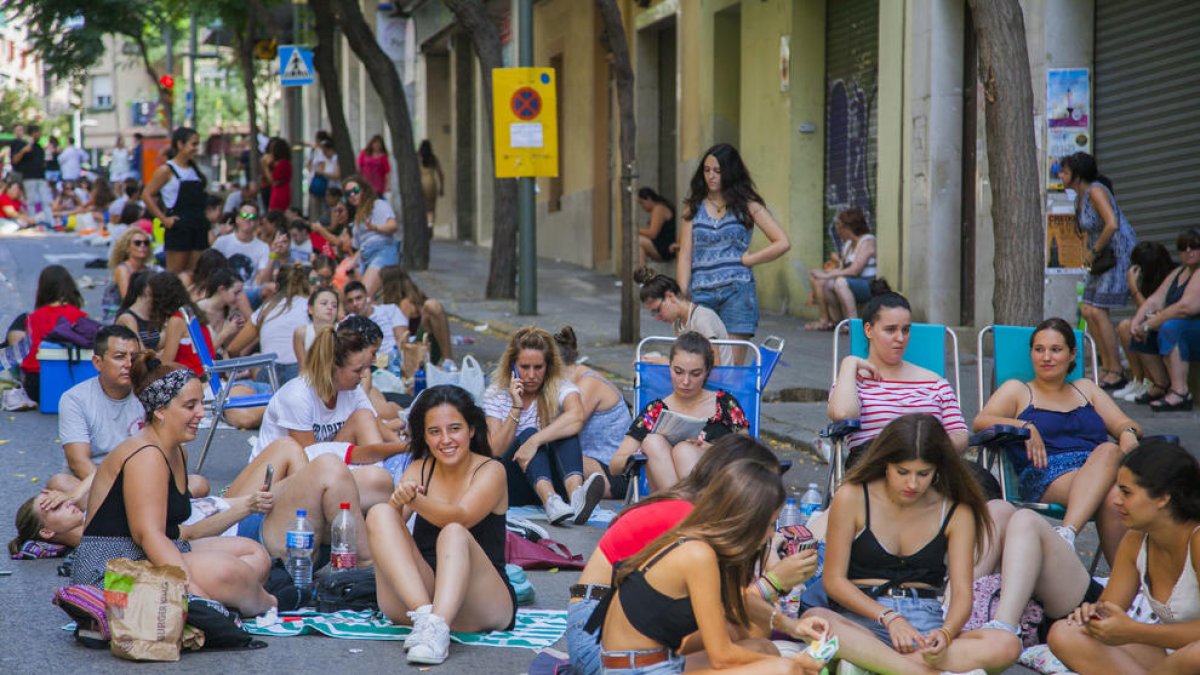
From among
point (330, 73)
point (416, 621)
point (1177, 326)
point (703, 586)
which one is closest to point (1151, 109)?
point (1177, 326)

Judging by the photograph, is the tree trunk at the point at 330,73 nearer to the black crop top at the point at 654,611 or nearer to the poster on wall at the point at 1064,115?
the poster on wall at the point at 1064,115

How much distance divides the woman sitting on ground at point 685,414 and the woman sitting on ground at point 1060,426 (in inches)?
52.3

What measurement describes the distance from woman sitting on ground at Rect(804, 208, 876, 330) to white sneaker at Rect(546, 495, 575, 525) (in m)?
8.33

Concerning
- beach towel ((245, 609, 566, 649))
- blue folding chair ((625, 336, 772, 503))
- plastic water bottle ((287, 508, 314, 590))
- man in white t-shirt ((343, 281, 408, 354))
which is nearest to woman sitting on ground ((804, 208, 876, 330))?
man in white t-shirt ((343, 281, 408, 354))

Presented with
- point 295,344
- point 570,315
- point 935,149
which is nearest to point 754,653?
point 295,344

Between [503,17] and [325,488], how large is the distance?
79.9 ft

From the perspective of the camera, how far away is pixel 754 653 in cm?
500

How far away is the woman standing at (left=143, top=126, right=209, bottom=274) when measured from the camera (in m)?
16.4

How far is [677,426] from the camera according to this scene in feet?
27.3

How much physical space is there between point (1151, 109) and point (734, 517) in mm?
9593

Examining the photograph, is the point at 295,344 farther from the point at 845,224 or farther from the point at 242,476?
the point at 845,224

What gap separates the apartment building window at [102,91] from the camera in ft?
289

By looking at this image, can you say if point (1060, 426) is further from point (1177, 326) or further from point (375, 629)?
point (1177, 326)

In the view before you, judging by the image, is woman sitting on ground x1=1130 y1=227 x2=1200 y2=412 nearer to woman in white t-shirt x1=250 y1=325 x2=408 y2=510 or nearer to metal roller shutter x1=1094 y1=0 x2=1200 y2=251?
metal roller shutter x1=1094 y1=0 x2=1200 y2=251
